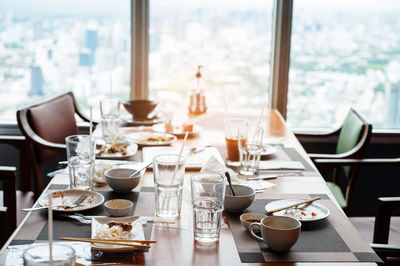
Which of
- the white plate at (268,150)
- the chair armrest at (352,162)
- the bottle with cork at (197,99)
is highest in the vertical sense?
the bottle with cork at (197,99)

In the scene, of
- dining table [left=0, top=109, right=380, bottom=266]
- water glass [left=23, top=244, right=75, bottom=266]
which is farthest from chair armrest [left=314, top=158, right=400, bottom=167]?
water glass [left=23, top=244, right=75, bottom=266]

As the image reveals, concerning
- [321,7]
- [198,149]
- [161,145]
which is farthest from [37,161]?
[321,7]

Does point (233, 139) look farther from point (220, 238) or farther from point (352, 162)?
point (220, 238)

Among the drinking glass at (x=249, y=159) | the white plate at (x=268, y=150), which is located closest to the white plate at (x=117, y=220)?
the drinking glass at (x=249, y=159)

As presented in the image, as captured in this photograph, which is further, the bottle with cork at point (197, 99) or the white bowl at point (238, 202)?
the bottle with cork at point (197, 99)

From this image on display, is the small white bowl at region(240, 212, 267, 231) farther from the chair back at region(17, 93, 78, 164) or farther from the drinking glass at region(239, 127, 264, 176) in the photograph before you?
the chair back at region(17, 93, 78, 164)

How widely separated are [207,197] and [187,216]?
0.33 ft

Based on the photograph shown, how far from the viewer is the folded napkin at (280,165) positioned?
82.5 inches

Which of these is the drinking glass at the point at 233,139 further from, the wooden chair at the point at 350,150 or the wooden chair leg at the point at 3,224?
the wooden chair leg at the point at 3,224

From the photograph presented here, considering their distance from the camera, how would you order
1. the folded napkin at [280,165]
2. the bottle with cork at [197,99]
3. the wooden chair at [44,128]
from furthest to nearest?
the bottle with cork at [197,99]
the wooden chair at [44,128]
the folded napkin at [280,165]

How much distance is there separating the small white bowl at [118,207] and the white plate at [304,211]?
404 mm

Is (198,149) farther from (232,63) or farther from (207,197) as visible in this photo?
(232,63)

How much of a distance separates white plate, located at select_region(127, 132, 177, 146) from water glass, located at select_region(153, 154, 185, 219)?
2.70 feet

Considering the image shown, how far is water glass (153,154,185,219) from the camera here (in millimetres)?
1567
